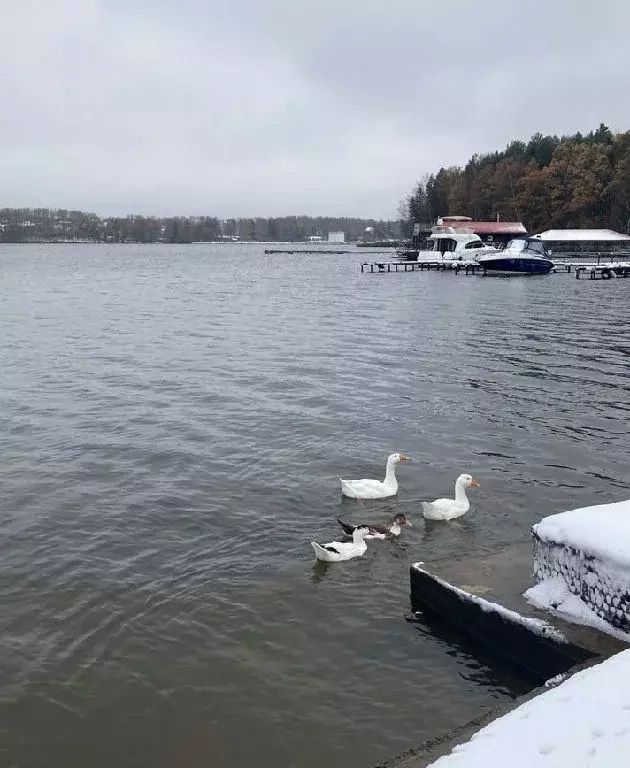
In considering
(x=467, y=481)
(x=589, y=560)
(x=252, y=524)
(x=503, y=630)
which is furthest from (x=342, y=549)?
(x=589, y=560)

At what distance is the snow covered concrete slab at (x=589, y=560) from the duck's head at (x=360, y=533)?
3574 millimetres

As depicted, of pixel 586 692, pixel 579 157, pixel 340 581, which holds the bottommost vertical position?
pixel 340 581

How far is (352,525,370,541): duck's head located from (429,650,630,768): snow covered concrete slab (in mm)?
5507

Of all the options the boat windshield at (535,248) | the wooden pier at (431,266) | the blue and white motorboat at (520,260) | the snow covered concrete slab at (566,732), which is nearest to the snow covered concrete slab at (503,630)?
the snow covered concrete slab at (566,732)

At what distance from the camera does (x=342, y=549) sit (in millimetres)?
11188

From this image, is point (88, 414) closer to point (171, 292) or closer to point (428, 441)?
point (428, 441)

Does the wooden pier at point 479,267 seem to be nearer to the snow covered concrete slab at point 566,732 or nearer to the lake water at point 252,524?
the lake water at point 252,524

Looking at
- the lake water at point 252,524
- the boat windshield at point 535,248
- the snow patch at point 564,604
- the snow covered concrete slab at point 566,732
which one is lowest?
the lake water at point 252,524

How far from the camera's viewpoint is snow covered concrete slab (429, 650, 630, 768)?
5.02 m

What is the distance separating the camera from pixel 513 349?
102ft

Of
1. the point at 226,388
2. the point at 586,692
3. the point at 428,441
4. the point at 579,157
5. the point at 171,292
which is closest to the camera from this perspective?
the point at 586,692

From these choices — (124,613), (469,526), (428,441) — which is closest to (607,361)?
(428,441)

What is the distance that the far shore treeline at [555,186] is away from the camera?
12306 cm

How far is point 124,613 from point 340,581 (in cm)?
305
